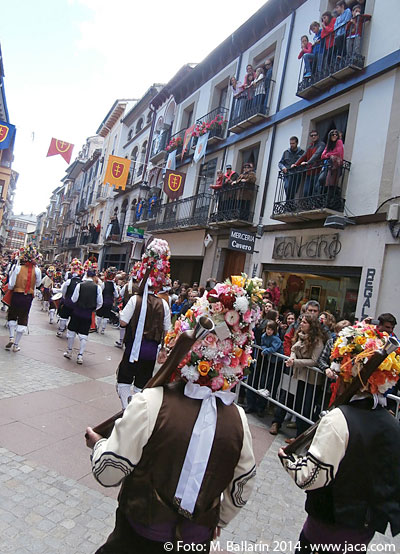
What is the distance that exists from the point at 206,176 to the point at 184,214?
1.85m

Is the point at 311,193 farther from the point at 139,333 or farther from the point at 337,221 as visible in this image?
the point at 139,333

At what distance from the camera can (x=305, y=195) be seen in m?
9.55

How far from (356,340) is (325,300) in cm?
749

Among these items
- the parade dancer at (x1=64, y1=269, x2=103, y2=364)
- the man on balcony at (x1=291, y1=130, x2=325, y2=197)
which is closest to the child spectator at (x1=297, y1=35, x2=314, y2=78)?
the man on balcony at (x1=291, y1=130, x2=325, y2=197)

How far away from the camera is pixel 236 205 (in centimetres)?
1227

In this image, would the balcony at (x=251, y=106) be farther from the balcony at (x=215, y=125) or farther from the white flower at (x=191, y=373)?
the white flower at (x=191, y=373)

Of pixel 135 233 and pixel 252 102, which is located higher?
pixel 252 102

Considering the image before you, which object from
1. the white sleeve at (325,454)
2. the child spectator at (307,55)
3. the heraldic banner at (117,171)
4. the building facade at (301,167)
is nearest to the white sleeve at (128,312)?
the white sleeve at (325,454)

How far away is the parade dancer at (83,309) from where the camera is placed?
800cm

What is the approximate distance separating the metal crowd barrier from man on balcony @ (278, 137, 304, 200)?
5.15 meters

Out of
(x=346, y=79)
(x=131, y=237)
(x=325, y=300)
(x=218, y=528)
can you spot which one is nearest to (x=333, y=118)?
(x=346, y=79)

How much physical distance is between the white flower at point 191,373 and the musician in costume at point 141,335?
9.84 ft

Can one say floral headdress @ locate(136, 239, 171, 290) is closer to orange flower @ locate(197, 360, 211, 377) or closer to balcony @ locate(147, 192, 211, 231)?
orange flower @ locate(197, 360, 211, 377)

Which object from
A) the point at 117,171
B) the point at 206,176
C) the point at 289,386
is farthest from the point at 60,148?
the point at 289,386
